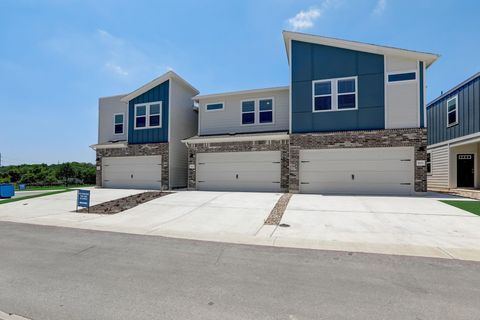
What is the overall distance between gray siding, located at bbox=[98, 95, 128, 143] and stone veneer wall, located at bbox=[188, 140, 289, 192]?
7074mm

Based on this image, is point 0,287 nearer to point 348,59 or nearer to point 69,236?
point 69,236

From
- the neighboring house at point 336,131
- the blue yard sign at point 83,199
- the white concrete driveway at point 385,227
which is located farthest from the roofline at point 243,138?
the blue yard sign at point 83,199

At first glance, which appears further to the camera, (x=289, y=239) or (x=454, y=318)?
(x=289, y=239)

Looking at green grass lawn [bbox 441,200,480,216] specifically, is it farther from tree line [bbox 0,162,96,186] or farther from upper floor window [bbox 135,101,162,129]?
tree line [bbox 0,162,96,186]

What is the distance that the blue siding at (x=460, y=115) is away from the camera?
46.7ft

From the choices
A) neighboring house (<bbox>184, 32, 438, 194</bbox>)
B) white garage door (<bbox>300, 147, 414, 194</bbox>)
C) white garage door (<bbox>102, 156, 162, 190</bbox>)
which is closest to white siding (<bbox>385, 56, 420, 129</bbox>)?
neighboring house (<bbox>184, 32, 438, 194</bbox>)

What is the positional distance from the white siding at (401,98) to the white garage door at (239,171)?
6.05 meters

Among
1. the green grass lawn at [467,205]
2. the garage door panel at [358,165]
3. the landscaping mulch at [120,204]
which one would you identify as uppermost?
the garage door panel at [358,165]

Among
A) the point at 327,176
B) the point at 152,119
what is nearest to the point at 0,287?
the point at 327,176

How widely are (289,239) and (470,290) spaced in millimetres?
3375

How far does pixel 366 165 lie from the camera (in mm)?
13078

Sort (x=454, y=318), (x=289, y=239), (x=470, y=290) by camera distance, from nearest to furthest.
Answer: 1. (x=454, y=318)
2. (x=470, y=290)
3. (x=289, y=239)

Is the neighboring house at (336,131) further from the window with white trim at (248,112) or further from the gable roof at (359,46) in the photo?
the window with white trim at (248,112)

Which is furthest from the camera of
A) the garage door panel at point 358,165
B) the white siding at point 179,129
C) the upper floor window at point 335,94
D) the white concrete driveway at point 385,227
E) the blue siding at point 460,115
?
the white siding at point 179,129
